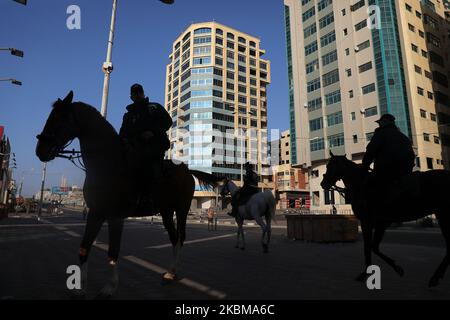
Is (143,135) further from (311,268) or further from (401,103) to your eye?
(401,103)

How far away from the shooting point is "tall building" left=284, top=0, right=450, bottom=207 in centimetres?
4575

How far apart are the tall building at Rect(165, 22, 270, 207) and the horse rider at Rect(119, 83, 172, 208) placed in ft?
253

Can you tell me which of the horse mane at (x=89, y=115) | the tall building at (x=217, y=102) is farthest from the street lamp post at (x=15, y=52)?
the tall building at (x=217, y=102)

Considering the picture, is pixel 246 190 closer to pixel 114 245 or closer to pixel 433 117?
pixel 114 245

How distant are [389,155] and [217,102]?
8418cm

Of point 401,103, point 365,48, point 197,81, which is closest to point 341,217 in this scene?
point 401,103

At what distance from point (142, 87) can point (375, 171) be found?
15.1ft

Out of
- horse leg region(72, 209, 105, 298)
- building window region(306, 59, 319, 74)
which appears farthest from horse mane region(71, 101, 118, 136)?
building window region(306, 59, 319, 74)

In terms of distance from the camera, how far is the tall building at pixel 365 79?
4575 cm

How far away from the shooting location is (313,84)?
57.0 m

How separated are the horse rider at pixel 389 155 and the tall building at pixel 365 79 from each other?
4364 centimetres

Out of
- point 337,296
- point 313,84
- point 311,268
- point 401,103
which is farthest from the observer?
point 313,84

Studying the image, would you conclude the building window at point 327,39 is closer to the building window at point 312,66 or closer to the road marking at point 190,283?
the building window at point 312,66

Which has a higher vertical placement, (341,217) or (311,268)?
(341,217)
